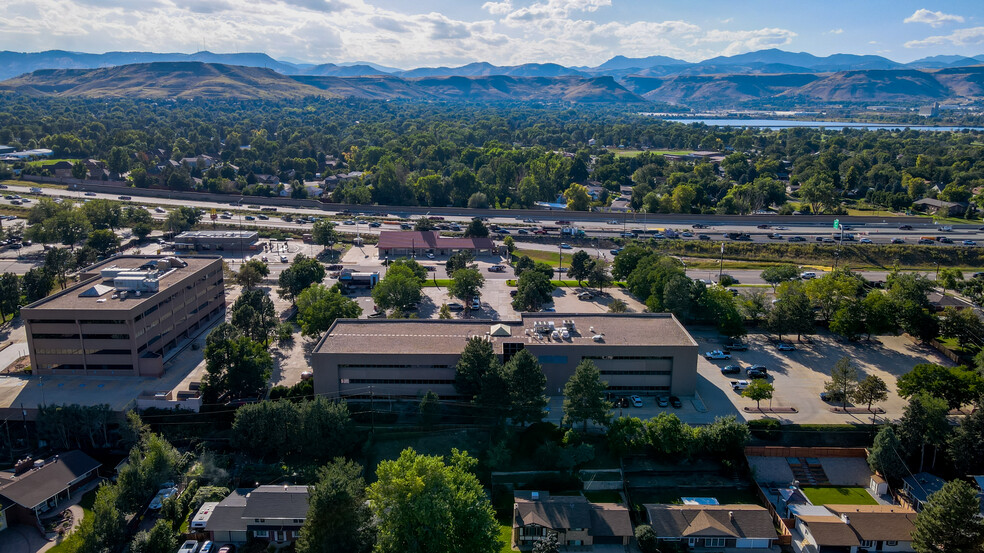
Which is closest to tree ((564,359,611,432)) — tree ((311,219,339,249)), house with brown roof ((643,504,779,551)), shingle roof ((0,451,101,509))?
A: house with brown roof ((643,504,779,551))

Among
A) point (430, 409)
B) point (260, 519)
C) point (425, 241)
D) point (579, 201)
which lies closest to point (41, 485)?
point (260, 519)

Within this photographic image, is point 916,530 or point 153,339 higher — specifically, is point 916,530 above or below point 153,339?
below

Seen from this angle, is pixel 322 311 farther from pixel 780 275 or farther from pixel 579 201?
pixel 579 201

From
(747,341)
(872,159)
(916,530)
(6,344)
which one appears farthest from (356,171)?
(916,530)

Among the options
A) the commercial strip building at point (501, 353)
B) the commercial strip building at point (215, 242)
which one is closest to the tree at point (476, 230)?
the commercial strip building at point (215, 242)

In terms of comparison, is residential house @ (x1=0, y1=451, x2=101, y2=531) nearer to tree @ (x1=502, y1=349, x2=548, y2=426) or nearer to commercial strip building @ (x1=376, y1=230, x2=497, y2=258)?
tree @ (x1=502, y1=349, x2=548, y2=426)

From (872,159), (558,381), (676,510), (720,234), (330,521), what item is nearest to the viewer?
(330,521)

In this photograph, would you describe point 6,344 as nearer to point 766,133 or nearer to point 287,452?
point 287,452
